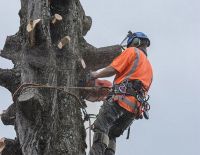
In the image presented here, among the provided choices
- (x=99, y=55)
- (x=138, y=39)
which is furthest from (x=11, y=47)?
(x=138, y=39)

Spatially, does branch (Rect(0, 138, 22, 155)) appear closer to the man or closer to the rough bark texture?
the rough bark texture

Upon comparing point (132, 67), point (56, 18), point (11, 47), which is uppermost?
point (56, 18)

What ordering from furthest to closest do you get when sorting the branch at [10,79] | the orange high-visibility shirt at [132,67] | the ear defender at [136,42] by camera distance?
the ear defender at [136,42] → the orange high-visibility shirt at [132,67] → the branch at [10,79]

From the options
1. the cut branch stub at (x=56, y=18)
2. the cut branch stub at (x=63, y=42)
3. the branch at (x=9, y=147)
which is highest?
the cut branch stub at (x=56, y=18)

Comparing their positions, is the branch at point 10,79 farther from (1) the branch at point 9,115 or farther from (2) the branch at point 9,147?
(2) the branch at point 9,147

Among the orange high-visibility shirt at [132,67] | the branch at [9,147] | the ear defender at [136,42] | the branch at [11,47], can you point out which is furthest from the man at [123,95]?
the branch at [11,47]

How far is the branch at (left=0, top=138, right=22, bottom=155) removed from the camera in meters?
5.64

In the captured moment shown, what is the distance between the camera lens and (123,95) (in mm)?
6211

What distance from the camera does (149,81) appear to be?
664 cm

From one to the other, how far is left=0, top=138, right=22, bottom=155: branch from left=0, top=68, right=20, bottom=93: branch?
2.47 feet

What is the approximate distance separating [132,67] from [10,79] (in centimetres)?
135

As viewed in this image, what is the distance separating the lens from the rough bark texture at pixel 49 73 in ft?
18.3

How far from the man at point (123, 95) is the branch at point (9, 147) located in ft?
2.49

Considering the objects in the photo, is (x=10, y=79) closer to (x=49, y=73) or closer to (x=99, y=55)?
(x=49, y=73)
